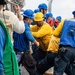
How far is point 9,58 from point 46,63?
13.6 ft

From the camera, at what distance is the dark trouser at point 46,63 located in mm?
8178

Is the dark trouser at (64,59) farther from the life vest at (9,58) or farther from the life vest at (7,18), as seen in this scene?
the life vest at (9,58)

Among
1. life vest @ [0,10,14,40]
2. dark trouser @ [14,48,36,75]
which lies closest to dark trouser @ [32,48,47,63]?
dark trouser @ [14,48,36,75]

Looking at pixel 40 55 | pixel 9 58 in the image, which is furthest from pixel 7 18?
pixel 40 55

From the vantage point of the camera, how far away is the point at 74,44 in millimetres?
7391

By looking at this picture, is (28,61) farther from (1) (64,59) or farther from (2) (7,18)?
(2) (7,18)

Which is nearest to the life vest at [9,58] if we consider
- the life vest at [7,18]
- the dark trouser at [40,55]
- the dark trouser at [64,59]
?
the life vest at [7,18]

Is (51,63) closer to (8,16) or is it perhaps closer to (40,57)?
(40,57)

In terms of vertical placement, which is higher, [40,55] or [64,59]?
[64,59]

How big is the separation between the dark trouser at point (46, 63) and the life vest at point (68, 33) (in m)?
0.81

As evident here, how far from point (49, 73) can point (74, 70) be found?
167 cm

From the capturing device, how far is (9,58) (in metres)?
4.26

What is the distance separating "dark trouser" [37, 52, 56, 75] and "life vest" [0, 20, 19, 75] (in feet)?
12.5

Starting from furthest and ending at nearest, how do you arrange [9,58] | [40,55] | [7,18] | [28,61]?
[40,55]
[28,61]
[7,18]
[9,58]
